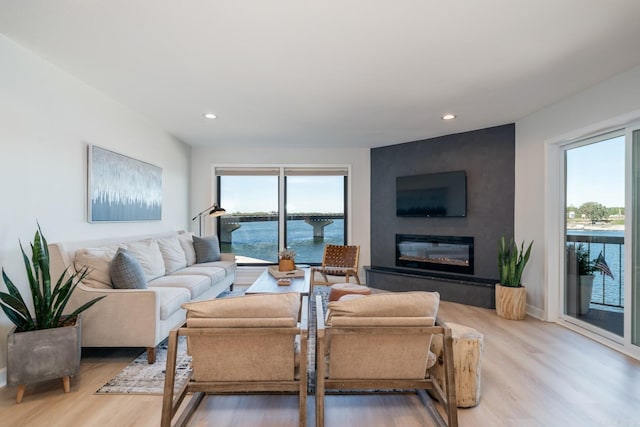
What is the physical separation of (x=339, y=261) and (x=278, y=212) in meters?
1.52

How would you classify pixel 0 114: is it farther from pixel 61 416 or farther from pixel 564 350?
pixel 564 350

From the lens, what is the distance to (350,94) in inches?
132

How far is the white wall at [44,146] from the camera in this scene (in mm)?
2367

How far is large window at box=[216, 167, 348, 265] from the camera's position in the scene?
6.05 metres

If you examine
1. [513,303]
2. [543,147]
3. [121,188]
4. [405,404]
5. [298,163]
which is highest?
[298,163]

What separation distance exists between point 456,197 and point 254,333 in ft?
13.2

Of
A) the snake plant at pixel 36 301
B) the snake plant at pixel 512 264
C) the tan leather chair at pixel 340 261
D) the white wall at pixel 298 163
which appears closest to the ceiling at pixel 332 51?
the snake plant at pixel 36 301

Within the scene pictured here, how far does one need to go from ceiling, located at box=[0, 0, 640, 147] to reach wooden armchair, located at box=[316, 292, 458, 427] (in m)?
1.73

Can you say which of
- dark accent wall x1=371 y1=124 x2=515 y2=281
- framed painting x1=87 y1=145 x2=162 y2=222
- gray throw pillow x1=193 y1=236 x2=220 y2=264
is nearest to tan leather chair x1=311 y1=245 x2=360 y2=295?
dark accent wall x1=371 y1=124 x2=515 y2=281

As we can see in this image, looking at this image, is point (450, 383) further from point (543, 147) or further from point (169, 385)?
point (543, 147)

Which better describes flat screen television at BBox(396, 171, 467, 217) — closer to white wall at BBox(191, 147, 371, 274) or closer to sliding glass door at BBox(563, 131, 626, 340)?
white wall at BBox(191, 147, 371, 274)

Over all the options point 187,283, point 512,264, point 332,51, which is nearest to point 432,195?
point 512,264

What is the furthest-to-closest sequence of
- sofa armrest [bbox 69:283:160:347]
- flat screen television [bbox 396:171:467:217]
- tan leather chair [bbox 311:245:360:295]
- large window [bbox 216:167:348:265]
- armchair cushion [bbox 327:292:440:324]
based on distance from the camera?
large window [bbox 216:167:348:265], tan leather chair [bbox 311:245:360:295], flat screen television [bbox 396:171:467:217], sofa armrest [bbox 69:283:160:347], armchair cushion [bbox 327:292:440:324]

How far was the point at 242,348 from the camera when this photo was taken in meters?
1.83
